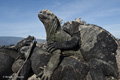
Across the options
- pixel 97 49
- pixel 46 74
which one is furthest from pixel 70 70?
pixel 97 49

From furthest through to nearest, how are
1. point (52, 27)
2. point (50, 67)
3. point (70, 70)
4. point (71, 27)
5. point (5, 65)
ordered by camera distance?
point (5, 65) < point (71, 27) < point (52, 27) < point (50, 67) < point (70, 70)

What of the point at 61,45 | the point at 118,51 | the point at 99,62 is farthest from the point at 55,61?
the point at 118,51

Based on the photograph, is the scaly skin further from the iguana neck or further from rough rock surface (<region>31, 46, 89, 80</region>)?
rough rock surface (<region>31, 46, 89, 80</region>)

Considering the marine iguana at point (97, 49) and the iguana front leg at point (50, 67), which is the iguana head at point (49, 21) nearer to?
the marine iguana at point (97, 49)

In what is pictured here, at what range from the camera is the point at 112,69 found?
15.1 ft

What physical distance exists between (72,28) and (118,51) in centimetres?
216

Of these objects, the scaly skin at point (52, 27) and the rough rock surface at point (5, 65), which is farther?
the rough rock surface at point (5, 65)

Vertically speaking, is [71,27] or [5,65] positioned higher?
[71,27]

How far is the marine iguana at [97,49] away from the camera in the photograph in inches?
182

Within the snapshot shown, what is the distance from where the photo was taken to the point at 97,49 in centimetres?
485

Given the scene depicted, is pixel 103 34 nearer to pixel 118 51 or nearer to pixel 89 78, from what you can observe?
pixel 118 51

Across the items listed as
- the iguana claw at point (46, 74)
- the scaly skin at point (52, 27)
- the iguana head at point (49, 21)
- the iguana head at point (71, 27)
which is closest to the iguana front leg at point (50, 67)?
the iguana claw at point (46, 74)

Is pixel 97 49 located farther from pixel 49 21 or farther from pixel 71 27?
pixel 49 21

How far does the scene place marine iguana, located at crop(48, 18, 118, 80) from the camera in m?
4.62
